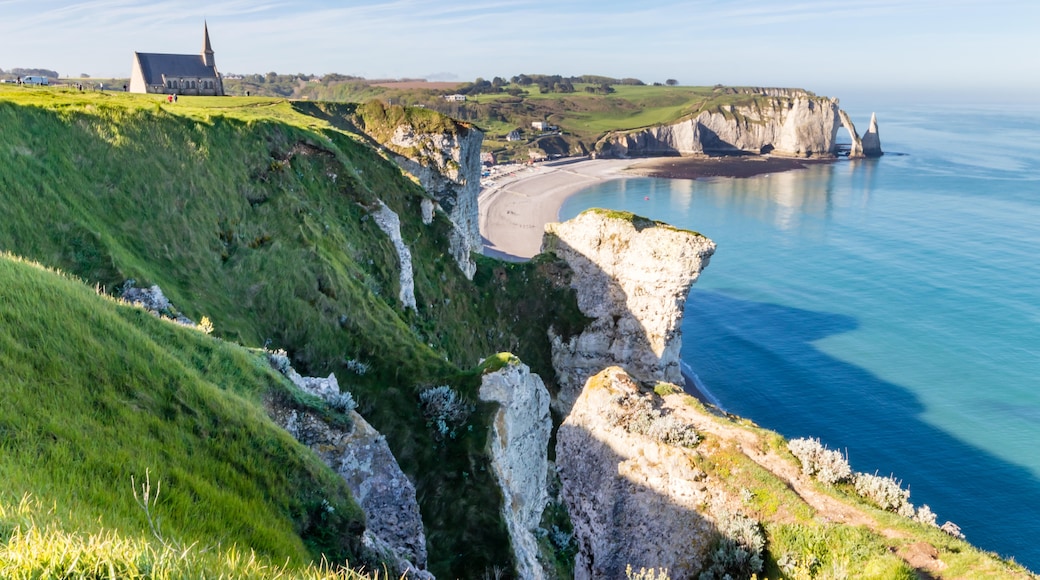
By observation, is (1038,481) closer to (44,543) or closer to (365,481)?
(365,481)

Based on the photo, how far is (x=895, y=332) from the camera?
2891 inches

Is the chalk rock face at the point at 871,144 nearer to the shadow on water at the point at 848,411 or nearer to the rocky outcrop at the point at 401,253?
the shadow on water at the point at 848,411

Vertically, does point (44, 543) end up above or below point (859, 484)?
above

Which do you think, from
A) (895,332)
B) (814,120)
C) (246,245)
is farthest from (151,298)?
(814,120)

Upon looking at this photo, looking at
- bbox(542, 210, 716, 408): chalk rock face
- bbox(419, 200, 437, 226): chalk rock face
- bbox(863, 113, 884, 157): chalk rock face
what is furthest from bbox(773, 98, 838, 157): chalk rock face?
bbox(419, 200, 437, 226): chalk rock face

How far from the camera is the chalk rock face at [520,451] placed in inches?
863

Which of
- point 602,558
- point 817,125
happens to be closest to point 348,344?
point 602,558

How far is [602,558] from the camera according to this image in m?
26.1

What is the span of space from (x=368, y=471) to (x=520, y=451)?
11.8m

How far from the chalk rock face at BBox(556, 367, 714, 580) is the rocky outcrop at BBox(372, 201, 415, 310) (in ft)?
48.4

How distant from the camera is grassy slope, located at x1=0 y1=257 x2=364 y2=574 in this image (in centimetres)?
717

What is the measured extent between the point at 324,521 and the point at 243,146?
29.7m

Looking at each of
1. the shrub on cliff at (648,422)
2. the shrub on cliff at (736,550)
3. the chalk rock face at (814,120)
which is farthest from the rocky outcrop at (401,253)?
the chalk rock face at (814,120)

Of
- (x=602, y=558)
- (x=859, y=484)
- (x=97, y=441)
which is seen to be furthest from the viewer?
(x=602, y=558)
